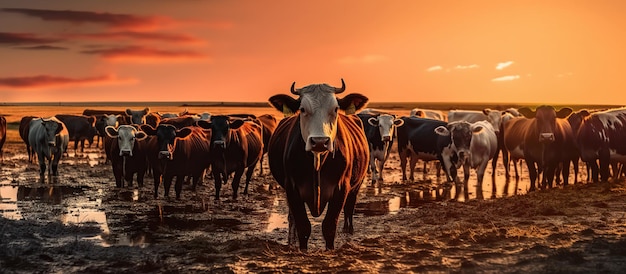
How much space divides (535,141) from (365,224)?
6978 millimetres

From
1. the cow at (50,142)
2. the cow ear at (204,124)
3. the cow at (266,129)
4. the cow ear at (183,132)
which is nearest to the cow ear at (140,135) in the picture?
the cow ear at (204,124)

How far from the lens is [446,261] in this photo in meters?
6.77

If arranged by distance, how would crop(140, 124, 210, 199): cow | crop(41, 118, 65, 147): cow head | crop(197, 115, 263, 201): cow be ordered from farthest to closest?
crop(41, 118, 65, 147): cow head, crop(197, 115, 263, 201): cow, crop(140, 124, 210, 199): cow

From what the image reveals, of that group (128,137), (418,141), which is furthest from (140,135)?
(418,141)

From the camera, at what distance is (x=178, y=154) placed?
14008 mm

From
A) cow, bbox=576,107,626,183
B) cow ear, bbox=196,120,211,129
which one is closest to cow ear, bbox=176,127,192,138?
cow ear, bbox=196,120,211,129

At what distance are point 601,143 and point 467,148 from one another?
11.4 ft

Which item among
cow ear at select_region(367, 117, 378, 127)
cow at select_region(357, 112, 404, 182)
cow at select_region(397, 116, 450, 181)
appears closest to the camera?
cow at select_region(397, 116, 450, 181)

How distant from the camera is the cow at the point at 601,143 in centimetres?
1559

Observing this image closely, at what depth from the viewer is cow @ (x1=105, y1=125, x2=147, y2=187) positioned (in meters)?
15.5

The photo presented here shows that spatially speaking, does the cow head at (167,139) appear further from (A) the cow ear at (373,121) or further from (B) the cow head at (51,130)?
(A) the cow ear at (373,121)

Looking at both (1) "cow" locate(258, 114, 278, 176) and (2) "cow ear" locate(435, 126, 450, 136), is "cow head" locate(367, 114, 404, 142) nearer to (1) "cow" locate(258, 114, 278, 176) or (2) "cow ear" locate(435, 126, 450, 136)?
(2) "cow ear" locate(435, 126, 450, 136)

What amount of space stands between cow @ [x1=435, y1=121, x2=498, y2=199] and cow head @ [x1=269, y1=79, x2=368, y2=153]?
9.38 m

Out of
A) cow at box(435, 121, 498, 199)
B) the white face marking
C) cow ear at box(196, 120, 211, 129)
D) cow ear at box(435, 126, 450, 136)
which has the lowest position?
cow at box(435, 121, 498, 199)
